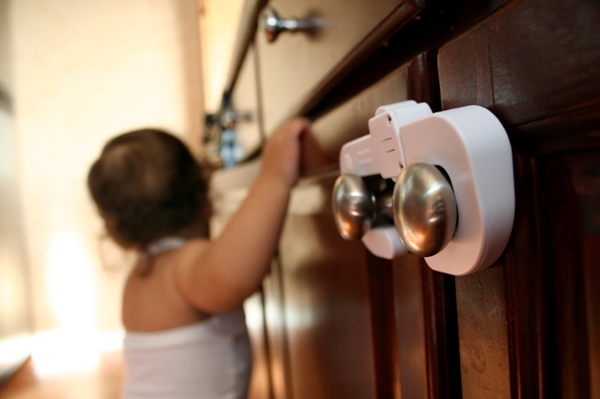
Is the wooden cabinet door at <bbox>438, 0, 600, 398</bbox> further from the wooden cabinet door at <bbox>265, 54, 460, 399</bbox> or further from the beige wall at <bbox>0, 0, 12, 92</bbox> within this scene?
the beige wall at <bbox>0, 0, 12, 92</bbox>

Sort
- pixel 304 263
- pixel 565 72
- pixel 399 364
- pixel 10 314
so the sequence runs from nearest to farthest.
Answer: pixel 565 72 < pixel 399 364 < pixel 304 263 < pixel 10 314

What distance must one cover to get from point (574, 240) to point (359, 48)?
0.55 ft

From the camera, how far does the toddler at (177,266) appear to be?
1.81 feet

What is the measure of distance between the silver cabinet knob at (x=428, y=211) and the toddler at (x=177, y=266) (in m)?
0.38

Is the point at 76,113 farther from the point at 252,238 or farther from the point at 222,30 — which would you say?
the point at 252,238

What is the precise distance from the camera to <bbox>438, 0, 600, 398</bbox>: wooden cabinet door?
0.39 feet

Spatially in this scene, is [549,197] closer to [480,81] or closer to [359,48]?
[480,81]

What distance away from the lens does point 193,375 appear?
0.74 m

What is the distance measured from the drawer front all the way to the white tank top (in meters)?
0.42

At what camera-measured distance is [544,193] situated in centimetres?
14

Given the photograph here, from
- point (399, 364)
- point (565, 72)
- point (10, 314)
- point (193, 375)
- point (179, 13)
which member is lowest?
point (10, 314)

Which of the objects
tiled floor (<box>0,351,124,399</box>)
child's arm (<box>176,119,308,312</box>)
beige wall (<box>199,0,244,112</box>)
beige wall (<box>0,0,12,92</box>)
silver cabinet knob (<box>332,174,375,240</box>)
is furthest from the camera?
beige wall (<box>0,0,12,92</box>)

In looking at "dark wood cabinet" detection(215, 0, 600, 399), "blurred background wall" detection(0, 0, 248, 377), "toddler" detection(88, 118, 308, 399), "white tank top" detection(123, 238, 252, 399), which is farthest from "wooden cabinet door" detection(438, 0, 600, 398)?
"blurred background wall" detection(0, 0, 248, 377)

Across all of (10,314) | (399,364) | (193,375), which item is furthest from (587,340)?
(10,314)
